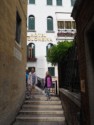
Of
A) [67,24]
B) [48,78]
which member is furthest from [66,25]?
[48,78]

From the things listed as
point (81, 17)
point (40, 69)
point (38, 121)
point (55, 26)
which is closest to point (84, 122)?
point (81, 17)

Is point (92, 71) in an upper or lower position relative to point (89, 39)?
lower

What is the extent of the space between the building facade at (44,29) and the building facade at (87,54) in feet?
77.9

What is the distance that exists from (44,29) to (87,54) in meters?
26.2

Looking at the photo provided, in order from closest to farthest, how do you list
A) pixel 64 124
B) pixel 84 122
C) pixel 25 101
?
pixel 84 122
pixel 64 124
pixel 25 101

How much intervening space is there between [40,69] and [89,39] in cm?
2471

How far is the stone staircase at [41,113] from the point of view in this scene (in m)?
9.40

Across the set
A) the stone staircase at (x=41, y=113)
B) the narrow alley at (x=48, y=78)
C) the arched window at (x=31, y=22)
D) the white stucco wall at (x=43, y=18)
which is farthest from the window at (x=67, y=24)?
the stone staircase at (x=41, y=113)

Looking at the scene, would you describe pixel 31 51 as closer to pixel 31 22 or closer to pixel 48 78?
pixel 31 22

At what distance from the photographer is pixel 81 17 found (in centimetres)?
516

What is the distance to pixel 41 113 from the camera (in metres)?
10.3

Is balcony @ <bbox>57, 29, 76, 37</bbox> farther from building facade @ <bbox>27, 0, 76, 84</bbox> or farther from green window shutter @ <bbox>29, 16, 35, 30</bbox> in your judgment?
green window shutter @ <bbox>29, 16, 35, 30</bbox>

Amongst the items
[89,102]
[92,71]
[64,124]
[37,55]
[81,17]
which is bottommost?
[64,124]

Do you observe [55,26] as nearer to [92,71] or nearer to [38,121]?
[38,121]
